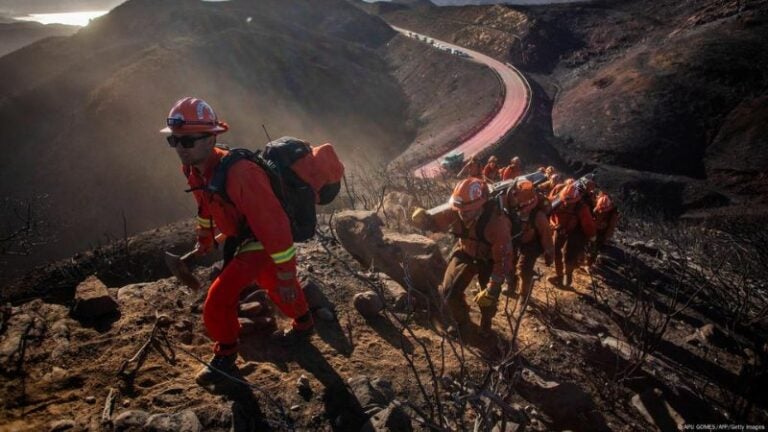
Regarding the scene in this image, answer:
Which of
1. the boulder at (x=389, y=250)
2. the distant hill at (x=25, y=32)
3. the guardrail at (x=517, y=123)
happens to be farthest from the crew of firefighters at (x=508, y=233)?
the distant hill at (x=25, y=32)

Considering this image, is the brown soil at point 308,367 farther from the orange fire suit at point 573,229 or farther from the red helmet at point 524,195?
the orange fire suit at point 573,229

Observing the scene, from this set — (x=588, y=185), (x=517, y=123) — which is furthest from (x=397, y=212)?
(x=517, y=123)

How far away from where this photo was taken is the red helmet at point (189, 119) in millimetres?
2976

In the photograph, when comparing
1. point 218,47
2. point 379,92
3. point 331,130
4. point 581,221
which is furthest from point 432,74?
point 581,221

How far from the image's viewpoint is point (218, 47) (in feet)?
113

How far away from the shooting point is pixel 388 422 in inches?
110

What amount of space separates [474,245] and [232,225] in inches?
118

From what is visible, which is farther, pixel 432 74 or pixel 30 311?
pixel 432 74

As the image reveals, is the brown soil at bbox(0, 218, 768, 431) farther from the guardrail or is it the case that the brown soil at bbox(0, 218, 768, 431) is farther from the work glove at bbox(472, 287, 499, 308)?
the guardrail

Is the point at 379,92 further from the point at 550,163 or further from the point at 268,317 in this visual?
the point at 268,317

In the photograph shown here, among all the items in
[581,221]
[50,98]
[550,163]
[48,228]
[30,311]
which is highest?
[50,98]

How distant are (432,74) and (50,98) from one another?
31.0 m

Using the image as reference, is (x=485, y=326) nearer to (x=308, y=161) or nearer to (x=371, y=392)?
(x=371, y=392)

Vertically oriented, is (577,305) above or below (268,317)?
below
